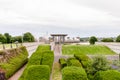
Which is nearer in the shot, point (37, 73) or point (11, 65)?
point (37, 73)

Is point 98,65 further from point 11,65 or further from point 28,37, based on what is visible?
point 28,37

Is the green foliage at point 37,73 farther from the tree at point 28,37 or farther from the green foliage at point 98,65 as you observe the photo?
the tree at point 28,37

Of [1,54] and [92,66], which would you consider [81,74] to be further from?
[1,54]

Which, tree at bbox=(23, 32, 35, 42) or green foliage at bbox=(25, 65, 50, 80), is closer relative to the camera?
green foliage at bbox=(25, 65, 50, 80)

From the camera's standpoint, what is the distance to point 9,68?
1200cm

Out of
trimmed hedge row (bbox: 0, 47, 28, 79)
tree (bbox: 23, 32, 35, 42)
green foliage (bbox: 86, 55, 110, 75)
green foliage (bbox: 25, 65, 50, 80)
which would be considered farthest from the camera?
tree (bbox: 23, 32, 35, 42)

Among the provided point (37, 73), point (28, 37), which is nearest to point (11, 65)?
point (37, 73)

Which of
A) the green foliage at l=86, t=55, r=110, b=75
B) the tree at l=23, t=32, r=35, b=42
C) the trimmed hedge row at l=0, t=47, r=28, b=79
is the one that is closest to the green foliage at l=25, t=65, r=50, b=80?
the trimmed hedge row at l=0, t=47, r=28, b=79

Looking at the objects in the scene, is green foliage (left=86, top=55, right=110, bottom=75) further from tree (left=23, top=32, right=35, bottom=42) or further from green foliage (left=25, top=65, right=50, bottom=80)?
tree (left=23, top=32, right=35, bottom=42)

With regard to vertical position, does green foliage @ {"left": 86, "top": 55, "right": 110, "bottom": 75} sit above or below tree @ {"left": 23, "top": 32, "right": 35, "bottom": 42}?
below

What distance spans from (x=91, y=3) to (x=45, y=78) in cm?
1233

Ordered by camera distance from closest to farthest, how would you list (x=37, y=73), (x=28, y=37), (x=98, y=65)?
1. (x=37, y=73)
2. (x=98, y=65)
3. (x=28, y=37)

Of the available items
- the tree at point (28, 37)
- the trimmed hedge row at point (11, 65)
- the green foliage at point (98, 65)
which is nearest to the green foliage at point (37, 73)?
the trimmed hedge row at point (11, 65)

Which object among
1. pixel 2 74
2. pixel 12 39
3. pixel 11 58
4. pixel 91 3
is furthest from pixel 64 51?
pixel 12 39
